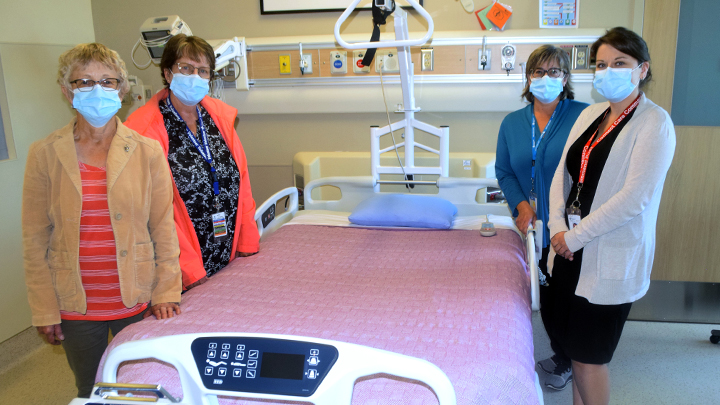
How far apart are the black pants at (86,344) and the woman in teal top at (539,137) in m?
1.67

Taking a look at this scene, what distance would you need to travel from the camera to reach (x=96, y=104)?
5.24ft

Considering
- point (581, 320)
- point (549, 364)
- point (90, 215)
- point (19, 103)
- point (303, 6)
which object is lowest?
point (549, 364)

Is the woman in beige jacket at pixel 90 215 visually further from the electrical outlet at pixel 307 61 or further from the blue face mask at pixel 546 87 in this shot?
the electrical outlet at pixel 307 61

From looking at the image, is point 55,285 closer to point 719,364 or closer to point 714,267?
point 719,364

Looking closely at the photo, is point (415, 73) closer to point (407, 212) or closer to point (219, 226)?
point (407, 212)

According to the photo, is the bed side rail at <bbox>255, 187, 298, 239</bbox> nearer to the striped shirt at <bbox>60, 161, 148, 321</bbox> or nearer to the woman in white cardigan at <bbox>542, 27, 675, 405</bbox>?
the striped shirt at <bbox>60, 161, 148, 321</bbox>

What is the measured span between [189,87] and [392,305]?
3.69 ft

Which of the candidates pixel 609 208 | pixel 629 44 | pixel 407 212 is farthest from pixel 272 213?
pixel 629 44

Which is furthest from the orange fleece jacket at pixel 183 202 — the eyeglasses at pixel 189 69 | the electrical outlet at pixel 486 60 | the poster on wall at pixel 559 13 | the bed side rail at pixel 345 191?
the poster on wall at pixel 559 13

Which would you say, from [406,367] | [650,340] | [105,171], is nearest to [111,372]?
[406,367]

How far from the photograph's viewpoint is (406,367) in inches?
37.6

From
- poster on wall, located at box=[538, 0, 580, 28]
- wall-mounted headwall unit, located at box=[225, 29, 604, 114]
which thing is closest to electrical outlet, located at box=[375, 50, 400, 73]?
wall-mounted headwall unit, located at box=[225, 29, 604, 114]

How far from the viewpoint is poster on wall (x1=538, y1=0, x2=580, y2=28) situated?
9.96 feet

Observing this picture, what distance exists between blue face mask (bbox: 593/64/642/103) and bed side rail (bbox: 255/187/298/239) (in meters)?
1.64
